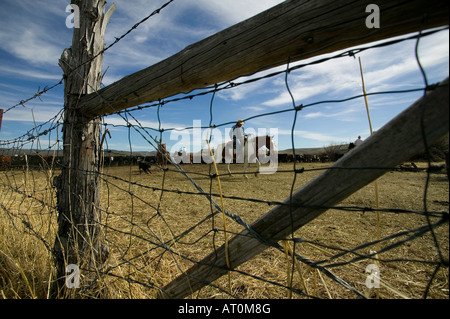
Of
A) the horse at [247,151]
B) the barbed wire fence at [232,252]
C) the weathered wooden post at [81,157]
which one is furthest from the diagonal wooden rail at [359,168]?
the horse at [247,151]

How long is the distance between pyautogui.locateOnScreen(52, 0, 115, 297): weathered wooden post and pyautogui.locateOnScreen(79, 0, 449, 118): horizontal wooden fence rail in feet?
2.54

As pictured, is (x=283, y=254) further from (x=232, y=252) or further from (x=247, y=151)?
(x=247, y=151)

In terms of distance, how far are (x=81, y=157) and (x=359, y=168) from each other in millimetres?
1846

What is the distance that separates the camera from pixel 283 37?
0.87m

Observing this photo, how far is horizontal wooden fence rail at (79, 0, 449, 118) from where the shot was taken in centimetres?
67

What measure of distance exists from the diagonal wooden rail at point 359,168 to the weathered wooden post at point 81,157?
125cm

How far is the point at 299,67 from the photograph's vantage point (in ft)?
2.89

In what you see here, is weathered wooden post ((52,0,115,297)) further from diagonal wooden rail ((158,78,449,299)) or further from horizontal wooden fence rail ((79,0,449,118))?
diagonal wooden rail ((158,78,449,299))

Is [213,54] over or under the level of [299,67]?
over

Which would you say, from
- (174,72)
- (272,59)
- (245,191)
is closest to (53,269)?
(174,72)

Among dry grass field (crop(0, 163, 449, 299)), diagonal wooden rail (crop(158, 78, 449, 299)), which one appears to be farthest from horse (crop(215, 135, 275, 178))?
diagonal wooden rail (crop(158, 78, 449, 299))
